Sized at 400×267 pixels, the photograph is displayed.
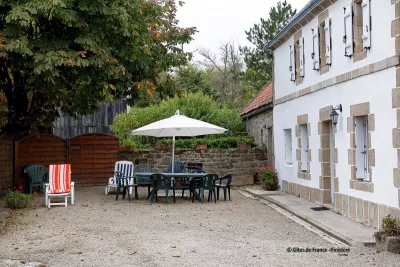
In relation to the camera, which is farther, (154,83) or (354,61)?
(154,83)

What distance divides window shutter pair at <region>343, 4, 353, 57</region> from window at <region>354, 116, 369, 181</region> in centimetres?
130

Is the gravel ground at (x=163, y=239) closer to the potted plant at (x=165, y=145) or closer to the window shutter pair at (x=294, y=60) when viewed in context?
the window shutter pair at (x=294, y=60)

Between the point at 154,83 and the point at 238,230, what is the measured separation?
7003mm

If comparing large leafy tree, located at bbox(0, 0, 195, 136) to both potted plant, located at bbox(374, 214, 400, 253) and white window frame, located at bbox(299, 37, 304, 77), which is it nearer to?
white window frame, located at bbox(299, 37, 304, 77)

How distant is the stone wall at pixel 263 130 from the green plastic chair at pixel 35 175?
7.19 m

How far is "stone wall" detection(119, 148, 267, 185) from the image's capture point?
64.7 feet

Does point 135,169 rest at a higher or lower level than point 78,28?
lower

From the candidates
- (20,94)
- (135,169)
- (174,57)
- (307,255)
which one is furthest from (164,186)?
(307,255)

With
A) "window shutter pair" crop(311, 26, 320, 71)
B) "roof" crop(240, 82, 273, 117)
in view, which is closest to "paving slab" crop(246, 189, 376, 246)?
"window shutter pair" crop(311, 26, 320, 71)

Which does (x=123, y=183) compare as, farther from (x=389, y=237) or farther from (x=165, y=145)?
(x=389, y=237)

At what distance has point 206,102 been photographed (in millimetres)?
25359

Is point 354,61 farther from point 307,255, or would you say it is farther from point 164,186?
point 164,186

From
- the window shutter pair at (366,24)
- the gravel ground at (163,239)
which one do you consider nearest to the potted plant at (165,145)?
the gravel ground at (163,239)

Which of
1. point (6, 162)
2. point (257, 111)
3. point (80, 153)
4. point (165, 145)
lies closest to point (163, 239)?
point (6, 162)
